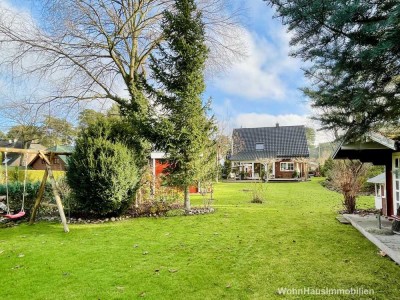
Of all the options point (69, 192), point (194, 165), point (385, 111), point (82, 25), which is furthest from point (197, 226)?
point (82, 25)

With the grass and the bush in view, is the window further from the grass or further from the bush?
the bush

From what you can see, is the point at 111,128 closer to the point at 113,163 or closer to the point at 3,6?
the point at 113,163

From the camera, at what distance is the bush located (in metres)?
9.07

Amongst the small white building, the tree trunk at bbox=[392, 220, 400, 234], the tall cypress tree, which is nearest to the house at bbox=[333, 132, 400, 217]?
the small white building

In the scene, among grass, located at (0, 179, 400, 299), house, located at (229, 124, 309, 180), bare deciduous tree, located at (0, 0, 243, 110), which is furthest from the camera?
house, located at (229, 124, 309, 180)

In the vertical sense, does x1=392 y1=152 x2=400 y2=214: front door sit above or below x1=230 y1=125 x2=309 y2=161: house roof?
below

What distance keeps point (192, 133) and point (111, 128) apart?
2993 millimetres

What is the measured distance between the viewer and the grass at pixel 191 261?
12.9ft

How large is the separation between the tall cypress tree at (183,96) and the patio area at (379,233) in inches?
222

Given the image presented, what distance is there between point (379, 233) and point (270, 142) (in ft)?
106

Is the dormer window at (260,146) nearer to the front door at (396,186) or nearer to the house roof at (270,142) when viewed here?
the house roof at (270,142)

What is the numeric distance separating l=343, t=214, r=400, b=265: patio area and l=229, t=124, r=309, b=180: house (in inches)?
1011

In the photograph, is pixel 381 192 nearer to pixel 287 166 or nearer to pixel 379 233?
pixel 379 233

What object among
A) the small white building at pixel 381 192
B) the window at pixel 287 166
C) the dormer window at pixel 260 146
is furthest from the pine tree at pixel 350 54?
the dormer window at pixel 260 146
